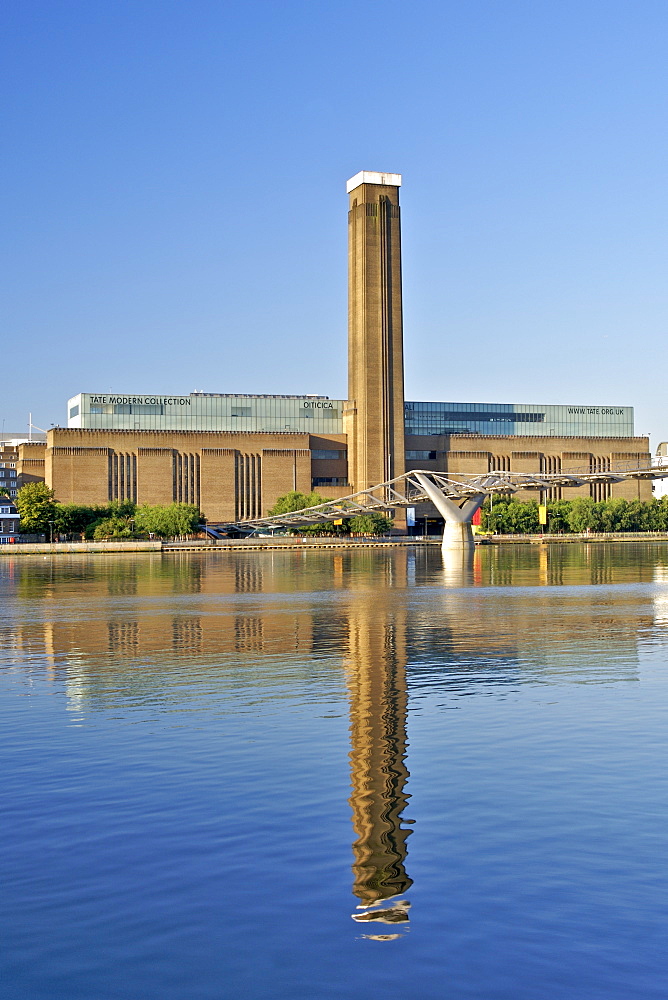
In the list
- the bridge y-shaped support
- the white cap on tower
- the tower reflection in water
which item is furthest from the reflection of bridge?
the tower reflection in water

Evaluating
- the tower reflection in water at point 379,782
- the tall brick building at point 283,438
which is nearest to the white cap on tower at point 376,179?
the tall brick building at point 283,438

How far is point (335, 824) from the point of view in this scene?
13.4 metres

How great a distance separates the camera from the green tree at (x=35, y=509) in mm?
150750

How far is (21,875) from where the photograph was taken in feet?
38.7

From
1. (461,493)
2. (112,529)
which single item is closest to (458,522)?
(461,493)

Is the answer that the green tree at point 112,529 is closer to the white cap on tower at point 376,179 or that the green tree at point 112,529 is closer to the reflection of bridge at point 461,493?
the reflection of bridge at point 461,493

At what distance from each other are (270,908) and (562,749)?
26.7ft

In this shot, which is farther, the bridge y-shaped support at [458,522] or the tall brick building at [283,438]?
the tall brick building at [283,438]

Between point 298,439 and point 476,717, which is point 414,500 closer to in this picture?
point 298,439

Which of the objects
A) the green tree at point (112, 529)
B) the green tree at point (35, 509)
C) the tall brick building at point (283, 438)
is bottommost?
the green tree at point (112, 529)

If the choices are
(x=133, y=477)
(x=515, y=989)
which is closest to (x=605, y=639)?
(x=515, y=989)

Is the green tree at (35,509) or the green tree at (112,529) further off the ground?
the green tree at (35,509)

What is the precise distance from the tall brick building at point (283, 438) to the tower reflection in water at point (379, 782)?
139091 millimetres

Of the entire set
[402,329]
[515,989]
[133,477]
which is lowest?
[515,989]
